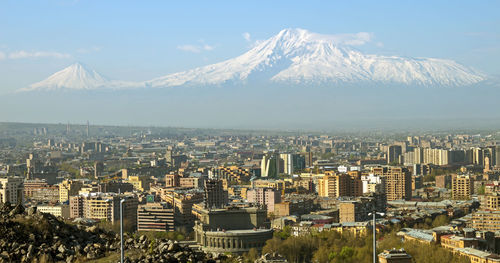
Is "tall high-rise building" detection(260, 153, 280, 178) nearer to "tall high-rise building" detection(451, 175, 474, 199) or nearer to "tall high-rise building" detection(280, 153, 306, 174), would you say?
"tall high-rise building" detection(280, 153, 306, 174)

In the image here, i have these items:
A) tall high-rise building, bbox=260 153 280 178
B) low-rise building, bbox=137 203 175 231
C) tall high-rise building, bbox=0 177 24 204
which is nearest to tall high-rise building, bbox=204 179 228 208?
low-rise building, bbox=137 203 175 231

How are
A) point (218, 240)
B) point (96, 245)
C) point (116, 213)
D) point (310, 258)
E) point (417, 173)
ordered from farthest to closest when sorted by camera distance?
point (417, 173)
point (116, 213)
point (218, 240)
point (310, 258)
point (96, 245)

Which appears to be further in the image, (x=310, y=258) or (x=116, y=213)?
(x=116, y=213)

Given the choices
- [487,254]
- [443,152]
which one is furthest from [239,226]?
[443,152]

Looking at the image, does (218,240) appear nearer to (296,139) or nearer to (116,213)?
Answer: (116,213)

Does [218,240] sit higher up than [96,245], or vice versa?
[96,245]

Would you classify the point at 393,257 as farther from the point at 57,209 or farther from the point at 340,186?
the point at 340,186

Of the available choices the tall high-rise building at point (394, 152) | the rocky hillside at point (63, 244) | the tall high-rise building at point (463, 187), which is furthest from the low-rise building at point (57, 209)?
the tall high-rise building at point (394, 152)
